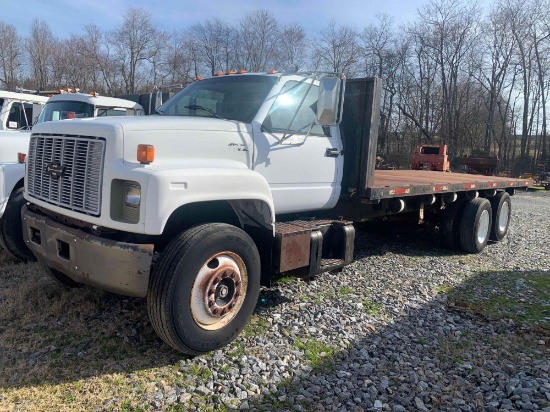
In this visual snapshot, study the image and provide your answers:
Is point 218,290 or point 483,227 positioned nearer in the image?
point 218,290

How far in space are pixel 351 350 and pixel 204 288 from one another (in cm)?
140

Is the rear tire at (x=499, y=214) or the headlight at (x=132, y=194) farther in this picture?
the rear tire at (x=499, y=214)

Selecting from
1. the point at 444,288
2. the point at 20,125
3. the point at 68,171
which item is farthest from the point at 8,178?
the point at 444,288

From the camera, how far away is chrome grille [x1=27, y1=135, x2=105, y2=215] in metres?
3.43

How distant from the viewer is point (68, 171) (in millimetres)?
3672

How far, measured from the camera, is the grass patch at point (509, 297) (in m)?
4.97

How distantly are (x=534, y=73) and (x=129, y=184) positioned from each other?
44.7 meters

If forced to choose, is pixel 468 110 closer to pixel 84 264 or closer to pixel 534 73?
pixel 534 73

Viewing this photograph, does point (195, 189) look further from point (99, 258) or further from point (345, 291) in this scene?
point (345, 291)

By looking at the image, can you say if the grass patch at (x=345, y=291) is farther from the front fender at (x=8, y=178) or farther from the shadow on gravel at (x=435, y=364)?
the front fender at (x=8, y=178)

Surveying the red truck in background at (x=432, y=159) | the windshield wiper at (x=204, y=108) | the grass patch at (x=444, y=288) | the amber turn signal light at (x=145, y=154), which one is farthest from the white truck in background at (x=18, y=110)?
the red truck in background at (x=432, y=159)

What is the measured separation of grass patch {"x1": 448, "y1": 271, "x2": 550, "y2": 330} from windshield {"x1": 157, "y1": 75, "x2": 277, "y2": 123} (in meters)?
3.15

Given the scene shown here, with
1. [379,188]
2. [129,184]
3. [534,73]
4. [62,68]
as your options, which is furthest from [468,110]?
[129,184]

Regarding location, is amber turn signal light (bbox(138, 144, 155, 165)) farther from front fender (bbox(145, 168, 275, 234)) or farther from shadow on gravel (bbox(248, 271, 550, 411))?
shadow on gravel (bbox(248, 271, 550, 411))
